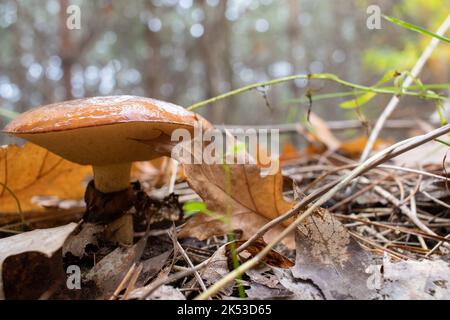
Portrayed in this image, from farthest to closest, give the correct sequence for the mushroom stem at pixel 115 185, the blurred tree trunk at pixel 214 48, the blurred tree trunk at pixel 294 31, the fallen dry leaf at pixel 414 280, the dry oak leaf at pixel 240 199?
the blurred tree trunk at pixel 294 31, the blurred tree trunk at pixel 214 48, the mushroom stem at pixel 115 185, the dry oak leaf at pixel 240 199, the fallen dry leaf at pixel 414 280

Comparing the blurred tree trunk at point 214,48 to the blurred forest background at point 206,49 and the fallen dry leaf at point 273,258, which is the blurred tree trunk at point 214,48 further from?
the fallen dry leaf at point 273,258

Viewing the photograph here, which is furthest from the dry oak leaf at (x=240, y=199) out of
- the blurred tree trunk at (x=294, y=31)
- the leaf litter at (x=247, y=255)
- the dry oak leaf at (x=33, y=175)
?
the blurred tree trunk at (x=294, y=31)

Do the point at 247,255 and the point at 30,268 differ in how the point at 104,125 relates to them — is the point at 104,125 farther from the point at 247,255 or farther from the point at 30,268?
the point at 247,255

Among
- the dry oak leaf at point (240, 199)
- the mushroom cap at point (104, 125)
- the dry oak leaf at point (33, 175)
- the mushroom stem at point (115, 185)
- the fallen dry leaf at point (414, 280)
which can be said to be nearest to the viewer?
the fallen dry leaf at point (414, 280)

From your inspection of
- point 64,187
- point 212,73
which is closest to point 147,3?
point 212,73

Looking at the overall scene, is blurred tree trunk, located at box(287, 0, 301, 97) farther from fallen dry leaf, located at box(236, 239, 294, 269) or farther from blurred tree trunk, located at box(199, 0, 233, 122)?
fallen dry leaf, located at box(236, 239, 294, 269)

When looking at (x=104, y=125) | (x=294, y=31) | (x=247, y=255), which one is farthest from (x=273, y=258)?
(x=294, y=31)

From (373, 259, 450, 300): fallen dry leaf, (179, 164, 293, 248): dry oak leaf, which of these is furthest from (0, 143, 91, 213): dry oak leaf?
(373, 259, 450, 300): fallen dry leaf
